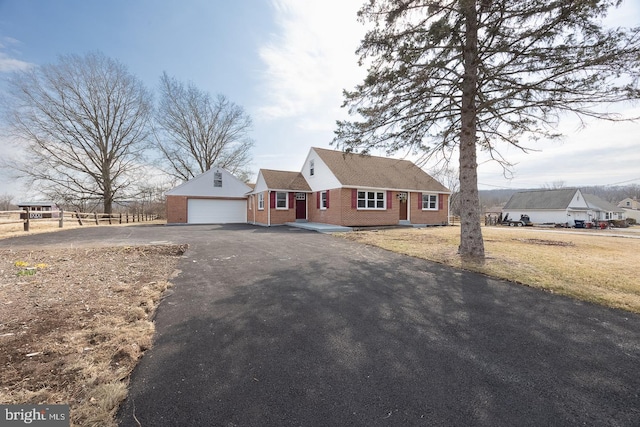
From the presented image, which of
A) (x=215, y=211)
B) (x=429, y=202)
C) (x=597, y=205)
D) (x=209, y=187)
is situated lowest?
(x=215, y=211)

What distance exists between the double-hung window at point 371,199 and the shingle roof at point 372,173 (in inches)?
20.8

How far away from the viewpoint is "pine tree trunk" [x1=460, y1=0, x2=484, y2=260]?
688 centimetres

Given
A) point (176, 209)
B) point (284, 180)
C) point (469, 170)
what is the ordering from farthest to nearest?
1. point (176, 209)
2. point (284, 180)
3. point (469, 170)

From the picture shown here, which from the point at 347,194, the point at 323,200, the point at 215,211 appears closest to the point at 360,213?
the point at 347,194

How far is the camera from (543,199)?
3553 cm

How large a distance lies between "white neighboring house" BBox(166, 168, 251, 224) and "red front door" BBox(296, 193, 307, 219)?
254 inches

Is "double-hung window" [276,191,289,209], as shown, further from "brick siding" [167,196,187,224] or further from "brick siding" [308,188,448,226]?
"brick siding" [167,196,187,224]

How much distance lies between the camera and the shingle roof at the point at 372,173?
1647cm

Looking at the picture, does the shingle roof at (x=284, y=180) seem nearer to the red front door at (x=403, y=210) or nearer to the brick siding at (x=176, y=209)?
the red front door at (x=403, y=210)

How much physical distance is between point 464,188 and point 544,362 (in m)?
5.56

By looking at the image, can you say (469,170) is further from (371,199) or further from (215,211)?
(215,211)

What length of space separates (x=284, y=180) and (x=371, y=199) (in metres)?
7.05

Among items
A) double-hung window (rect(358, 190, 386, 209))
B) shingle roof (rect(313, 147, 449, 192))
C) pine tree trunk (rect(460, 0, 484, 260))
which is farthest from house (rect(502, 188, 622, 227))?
pine tree trunk (rect(460, 0, 484, 260))

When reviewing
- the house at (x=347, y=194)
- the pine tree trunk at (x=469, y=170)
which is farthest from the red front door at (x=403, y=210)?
the pine tree trunk at (x=469, y=170)
